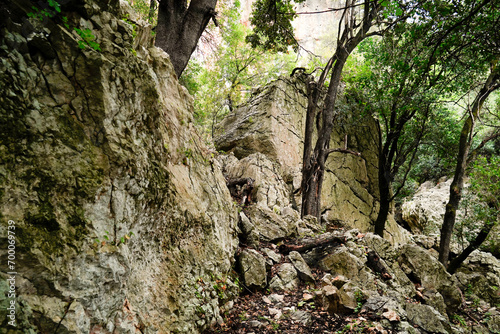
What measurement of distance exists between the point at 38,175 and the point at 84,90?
0.76m

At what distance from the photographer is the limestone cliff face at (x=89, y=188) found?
169 cm

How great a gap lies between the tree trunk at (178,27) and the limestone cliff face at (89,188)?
148 cm

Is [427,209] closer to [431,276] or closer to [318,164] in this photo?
[318,164]

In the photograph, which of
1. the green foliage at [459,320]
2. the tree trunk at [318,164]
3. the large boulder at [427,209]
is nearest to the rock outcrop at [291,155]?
the tree trunk at [318,164]

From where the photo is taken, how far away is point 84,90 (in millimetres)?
2131

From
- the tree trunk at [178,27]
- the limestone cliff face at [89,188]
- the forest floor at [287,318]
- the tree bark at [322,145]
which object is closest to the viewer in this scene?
the limestone cliff face at [89,188]

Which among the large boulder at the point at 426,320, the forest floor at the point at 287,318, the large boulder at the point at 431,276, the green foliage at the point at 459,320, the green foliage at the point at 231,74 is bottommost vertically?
the forest floor at the point at 287,318

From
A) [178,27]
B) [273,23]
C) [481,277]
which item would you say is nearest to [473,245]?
[481,277]

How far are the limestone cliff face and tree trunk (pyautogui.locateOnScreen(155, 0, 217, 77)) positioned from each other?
4.85ft

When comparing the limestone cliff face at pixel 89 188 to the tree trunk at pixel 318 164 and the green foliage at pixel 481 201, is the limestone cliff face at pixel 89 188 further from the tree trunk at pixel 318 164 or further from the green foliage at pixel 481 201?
the green foliage at pixel 481 201

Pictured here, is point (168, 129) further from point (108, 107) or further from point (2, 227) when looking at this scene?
point (2, 227)

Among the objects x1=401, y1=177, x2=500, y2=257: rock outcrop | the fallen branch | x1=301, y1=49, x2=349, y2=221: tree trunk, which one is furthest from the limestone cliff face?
x1=401, y1=177, x2=500, y2=257: rock outcrop

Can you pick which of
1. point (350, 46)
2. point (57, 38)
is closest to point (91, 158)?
point (57, 38)

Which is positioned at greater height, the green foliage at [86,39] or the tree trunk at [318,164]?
the tree trunk at [318,164]
